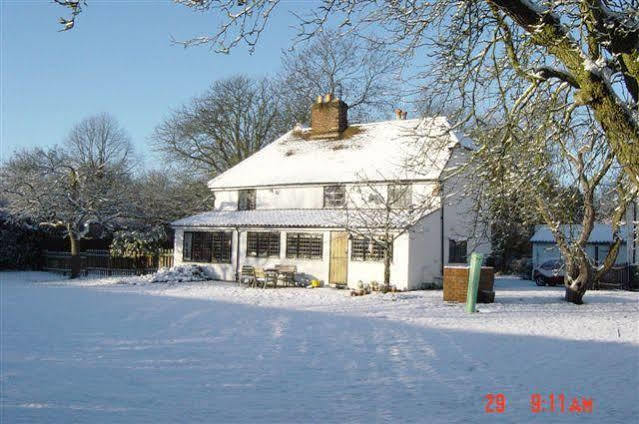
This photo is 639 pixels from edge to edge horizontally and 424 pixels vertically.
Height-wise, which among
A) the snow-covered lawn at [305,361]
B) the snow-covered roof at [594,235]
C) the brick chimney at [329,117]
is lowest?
the snow-covered lawn at [305,361]

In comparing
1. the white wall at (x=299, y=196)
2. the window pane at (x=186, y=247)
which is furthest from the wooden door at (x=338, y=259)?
the window pane at (x=186, y=247)

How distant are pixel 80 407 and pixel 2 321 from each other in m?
8.41

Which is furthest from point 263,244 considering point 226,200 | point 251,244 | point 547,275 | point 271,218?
point 547,275

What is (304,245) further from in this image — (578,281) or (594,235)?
(594,235)

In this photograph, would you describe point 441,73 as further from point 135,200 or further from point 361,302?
point 135,200

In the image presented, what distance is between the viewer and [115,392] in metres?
7.68

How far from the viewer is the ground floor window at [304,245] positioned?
26.0 metres

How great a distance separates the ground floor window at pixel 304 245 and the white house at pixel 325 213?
46 mm

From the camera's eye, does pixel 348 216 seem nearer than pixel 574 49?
No

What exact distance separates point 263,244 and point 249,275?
224 centimetres

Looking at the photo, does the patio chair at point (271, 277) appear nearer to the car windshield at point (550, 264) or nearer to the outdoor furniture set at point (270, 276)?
the outdoor furniture set at point (270, 276)

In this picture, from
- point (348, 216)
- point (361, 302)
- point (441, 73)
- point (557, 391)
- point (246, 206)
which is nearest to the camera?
point (557, 391)

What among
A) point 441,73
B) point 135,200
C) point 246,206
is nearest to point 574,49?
point 441,73

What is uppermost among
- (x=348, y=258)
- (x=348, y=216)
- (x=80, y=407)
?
(x=348, y=216)
